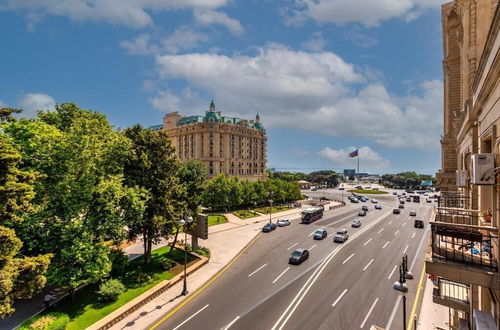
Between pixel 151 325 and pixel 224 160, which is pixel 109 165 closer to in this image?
pixel 151 325

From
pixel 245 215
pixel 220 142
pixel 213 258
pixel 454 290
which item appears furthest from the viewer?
pixel 220 142

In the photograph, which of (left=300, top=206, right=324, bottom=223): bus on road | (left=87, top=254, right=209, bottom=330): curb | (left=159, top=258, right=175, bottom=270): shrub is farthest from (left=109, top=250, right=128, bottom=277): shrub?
(left=300, top=206, right=324, bottom=223): bus on road

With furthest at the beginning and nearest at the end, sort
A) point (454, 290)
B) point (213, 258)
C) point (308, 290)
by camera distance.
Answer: point (213, 258) → point (308, 290) → point (454, 290)

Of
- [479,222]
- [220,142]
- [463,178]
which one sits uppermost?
[220,142]

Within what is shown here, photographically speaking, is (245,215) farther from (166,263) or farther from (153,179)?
(153,179)

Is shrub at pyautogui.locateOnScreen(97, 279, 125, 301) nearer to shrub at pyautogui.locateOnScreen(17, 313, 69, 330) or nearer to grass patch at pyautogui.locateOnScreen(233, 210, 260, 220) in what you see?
shrub at pyautogui.locateOnScreen(17, 313, 69, 330)

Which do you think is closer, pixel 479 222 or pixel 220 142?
pixel 479 222

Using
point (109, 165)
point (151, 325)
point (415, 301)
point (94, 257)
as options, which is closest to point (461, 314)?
point (415, 301)

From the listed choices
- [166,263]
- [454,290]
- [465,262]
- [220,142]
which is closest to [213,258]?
[166,263]

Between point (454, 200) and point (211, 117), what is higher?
point (211, 117)
